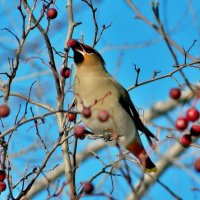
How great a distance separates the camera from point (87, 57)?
Result: 3.90 meters

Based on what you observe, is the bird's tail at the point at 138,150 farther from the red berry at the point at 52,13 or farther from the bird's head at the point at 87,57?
the red berry at the point at 52,13

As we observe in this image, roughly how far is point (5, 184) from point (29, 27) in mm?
802

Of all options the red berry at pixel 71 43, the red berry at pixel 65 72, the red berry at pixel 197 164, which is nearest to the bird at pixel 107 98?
the red berry at pixel 71 43

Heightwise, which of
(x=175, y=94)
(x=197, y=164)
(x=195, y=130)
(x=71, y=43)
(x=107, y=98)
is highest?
(x=71, y=43)

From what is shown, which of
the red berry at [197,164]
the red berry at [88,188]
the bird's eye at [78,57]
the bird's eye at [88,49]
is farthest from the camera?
the bird's eye at [78,57]

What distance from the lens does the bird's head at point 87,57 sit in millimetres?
3767

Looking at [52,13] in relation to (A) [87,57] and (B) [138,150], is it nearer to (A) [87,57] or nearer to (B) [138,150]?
(A) [87,57]

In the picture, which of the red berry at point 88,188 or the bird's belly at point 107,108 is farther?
the bird's belly at point 107,108

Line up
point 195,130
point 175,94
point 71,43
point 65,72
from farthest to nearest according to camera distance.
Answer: point 71,43
point 65,72
point 175,94
point 195,130

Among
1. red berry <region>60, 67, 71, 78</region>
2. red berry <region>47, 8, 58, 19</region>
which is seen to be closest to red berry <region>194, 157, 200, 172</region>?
red berry <region>60, 67, 71, 78</region>

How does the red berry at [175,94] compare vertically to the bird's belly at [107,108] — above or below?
below

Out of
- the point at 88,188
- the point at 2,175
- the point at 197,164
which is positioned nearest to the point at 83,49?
the point at 2,175

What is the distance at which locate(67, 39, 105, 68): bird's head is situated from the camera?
12.4 feet

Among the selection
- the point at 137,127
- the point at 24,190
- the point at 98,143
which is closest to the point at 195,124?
the point at 24,190
